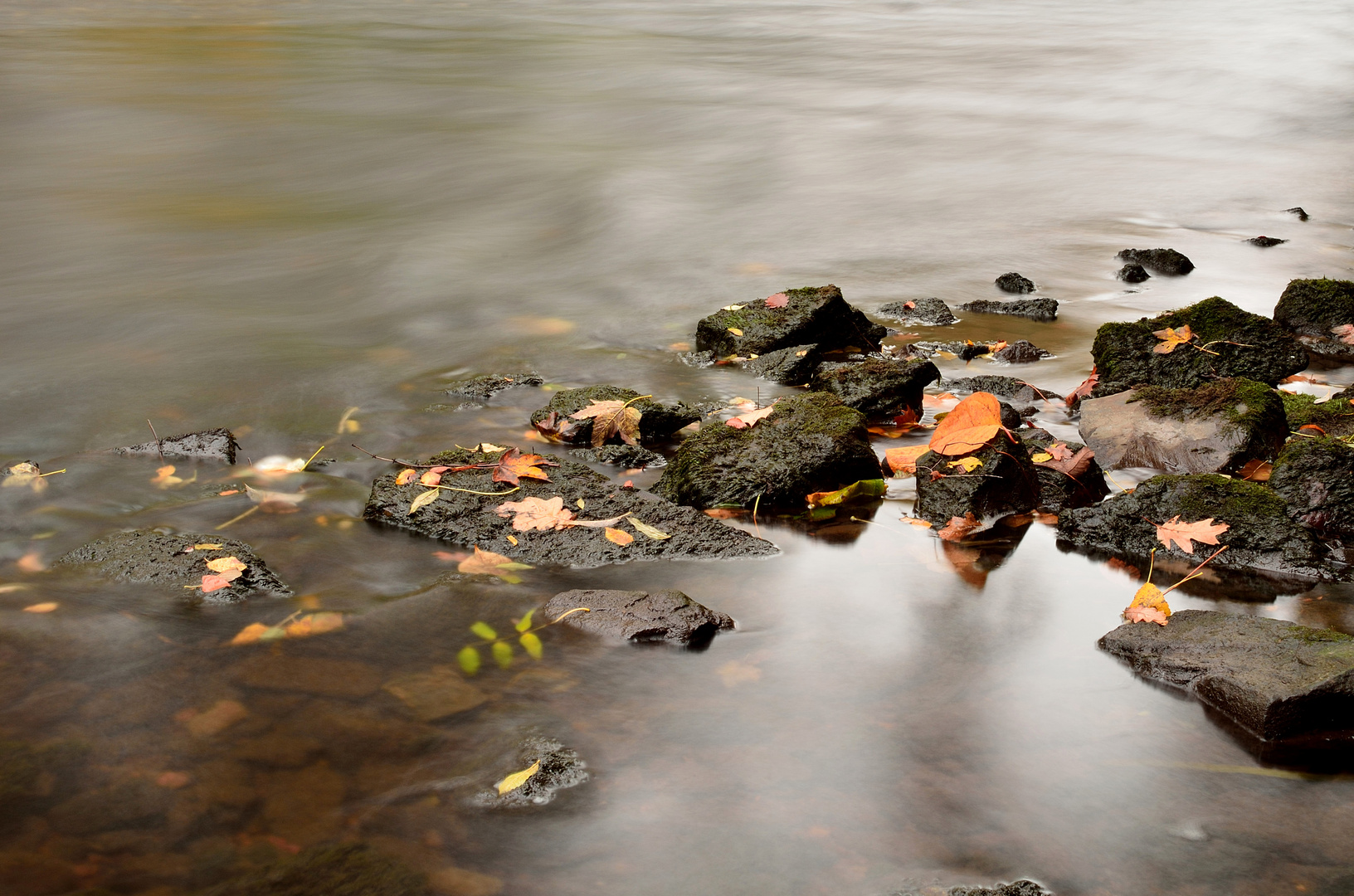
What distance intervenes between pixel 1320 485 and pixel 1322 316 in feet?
8.66

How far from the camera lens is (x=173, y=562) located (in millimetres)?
3275

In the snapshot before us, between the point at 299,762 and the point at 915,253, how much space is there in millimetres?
6622

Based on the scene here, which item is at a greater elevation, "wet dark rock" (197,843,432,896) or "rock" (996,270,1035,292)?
"rock" (996,270,1035,292)

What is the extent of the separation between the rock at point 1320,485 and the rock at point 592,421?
2.35 metres

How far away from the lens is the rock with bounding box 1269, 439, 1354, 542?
139 inches

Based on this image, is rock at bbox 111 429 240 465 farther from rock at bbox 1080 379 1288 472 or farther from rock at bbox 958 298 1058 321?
rock at bbox 958 298 1058 321

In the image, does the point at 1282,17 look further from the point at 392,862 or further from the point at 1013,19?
the point at 392,862

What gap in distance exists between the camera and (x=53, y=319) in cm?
650


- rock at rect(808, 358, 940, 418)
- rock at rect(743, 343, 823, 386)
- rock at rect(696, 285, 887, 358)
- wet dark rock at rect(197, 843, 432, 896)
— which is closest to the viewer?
wet dark rock at rect(197, 843, 432, 896)

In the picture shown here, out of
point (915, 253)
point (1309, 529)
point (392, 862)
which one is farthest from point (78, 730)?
point (915, 253)

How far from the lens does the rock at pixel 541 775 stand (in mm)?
2400

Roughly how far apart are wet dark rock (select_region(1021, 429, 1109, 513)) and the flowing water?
0.25 m

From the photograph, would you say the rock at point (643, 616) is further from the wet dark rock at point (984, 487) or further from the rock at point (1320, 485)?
the rock at point (1320, 485)

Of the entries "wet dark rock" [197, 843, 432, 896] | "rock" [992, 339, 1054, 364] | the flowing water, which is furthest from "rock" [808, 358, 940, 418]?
"wet dark rock" [197, 843, 432, 896]
